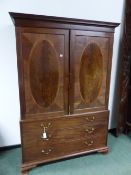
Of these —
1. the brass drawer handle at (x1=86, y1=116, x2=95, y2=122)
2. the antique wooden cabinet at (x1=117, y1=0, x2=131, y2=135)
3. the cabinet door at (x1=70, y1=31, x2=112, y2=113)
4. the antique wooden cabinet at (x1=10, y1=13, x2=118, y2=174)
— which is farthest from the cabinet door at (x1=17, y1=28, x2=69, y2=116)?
the antique wooden cabinet at (x1=117, y1=0, x2=131, y2=135)

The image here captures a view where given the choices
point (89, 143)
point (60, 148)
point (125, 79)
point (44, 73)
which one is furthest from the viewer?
point (125, 79)

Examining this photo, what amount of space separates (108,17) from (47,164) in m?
2.11

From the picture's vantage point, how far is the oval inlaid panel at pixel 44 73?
171 cm

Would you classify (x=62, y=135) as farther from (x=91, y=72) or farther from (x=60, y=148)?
(x=91, y=72)

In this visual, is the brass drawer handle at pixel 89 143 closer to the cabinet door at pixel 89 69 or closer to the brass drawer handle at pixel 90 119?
the brass drawer handle at pixel 90 119

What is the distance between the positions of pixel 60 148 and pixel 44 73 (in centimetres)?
91

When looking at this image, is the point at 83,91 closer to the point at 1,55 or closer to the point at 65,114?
the point at 65,114

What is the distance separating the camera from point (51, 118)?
6.18ft

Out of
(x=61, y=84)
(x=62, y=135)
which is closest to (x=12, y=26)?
(x=61, y=84)

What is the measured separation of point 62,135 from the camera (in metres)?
1.99

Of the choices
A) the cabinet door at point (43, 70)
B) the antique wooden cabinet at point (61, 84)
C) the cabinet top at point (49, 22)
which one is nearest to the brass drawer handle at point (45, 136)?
the antique wooden cabinet at point (61, 84)

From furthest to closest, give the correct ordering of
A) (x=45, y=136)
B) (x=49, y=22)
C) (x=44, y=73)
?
(x=45, y=136) < (x=44, y=73) < (x=49, y=22)

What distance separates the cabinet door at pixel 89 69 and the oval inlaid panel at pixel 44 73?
0.20 meters

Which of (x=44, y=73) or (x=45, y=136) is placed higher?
(x=44, y=73)
